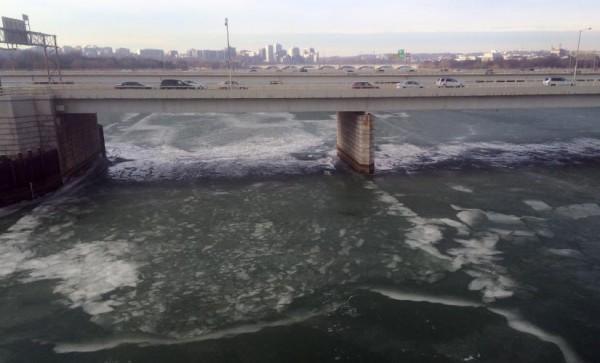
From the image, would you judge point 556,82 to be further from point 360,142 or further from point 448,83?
point 360,142

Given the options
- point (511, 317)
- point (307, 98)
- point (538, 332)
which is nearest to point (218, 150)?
A: point (307, 98)

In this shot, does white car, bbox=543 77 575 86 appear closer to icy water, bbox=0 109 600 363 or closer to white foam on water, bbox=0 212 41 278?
icy water, bbox=0 109 600 363

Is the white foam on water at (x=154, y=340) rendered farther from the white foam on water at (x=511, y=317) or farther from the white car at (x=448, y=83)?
the white car at (x=448, y=83)

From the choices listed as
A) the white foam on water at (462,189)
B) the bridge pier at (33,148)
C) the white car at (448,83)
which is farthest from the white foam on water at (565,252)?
the bridge pier at (33,148)

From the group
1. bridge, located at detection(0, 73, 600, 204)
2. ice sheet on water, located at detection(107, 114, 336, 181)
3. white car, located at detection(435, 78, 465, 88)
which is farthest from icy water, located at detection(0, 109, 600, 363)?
white car, located at detection(435, 78, 465, 88)

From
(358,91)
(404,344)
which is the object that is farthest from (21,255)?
(358,91)

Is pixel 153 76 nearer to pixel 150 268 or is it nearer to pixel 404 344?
pixel 150 268
